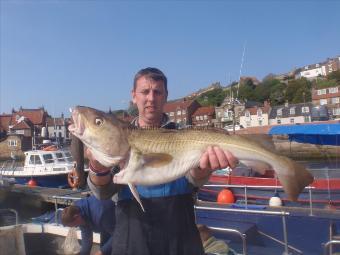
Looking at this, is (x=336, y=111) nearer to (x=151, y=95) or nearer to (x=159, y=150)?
(x=151, y=95)

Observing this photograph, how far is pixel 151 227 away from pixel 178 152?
2.13 feet

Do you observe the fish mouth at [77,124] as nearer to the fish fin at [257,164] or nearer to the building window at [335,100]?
the fish fin at [257,164]

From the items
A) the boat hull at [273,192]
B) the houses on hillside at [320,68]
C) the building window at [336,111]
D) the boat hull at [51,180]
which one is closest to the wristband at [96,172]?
the boat hull at [273,192]

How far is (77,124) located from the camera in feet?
9.36

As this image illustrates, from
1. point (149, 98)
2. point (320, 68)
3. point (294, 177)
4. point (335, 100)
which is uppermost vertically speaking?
point (320, 68)

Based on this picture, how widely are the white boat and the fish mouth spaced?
20.4 m

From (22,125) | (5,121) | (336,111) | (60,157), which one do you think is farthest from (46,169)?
(5,121)

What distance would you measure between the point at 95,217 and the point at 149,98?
295 centimetres

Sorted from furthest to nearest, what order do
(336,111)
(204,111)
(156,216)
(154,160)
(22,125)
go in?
(204,111) < (22,125) < (336,111) < (156,216) < (154,160)

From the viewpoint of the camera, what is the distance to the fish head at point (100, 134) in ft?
9.25

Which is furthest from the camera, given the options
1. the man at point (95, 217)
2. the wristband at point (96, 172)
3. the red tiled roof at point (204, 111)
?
the red tiled roof at point (204, 111)

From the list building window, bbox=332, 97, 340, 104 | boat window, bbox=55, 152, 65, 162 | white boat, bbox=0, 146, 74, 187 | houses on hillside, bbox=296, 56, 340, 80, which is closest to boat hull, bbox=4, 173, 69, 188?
white boat, bbox=0, 146, 74, 187

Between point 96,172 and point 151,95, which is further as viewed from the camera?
point 151,95

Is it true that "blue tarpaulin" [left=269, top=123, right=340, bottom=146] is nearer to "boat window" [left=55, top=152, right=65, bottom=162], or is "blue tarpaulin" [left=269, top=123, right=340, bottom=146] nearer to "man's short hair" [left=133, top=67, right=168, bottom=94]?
"man's short hair" [left=133, top=67, right=168, bottom=94]
